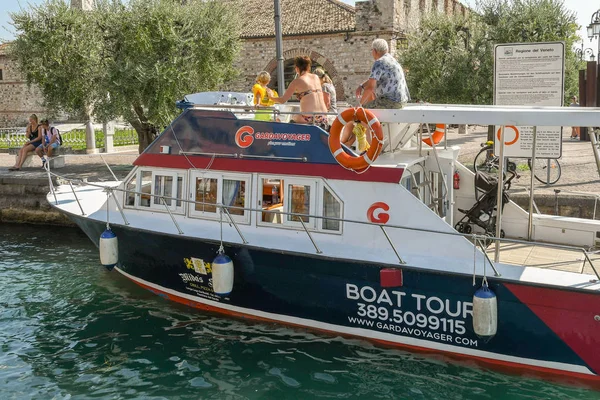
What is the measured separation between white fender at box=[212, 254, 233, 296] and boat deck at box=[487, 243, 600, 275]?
3407 millimetres

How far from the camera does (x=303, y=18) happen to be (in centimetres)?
3216

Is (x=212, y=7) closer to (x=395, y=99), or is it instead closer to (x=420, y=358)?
(x=395, y=99)

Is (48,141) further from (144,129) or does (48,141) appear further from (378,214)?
(378,214)

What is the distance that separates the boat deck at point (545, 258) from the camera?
763 cm

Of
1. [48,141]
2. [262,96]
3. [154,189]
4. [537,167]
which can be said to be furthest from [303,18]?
[154,189]

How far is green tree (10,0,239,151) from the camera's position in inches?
669

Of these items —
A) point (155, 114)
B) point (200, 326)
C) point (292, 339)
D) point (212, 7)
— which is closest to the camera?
point (292, 339)

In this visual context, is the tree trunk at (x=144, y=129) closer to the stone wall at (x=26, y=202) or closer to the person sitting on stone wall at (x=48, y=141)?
the person sitting on stone wall at (x=48, y=141)

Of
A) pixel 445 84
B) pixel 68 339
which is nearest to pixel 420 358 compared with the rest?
pixel 68 339

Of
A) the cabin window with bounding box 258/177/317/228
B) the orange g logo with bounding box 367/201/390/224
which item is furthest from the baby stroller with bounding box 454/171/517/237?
the cabin window with bounding box 258/177/317/228

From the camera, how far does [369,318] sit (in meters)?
7.80

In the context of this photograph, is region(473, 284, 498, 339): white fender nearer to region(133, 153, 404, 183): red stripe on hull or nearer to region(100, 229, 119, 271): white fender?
region(133, 153, 404, 183): red stripe on hull

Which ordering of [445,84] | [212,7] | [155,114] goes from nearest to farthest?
1. [155,114]
2. [212,7]
3. [445,84]

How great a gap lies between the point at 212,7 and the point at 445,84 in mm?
7462
